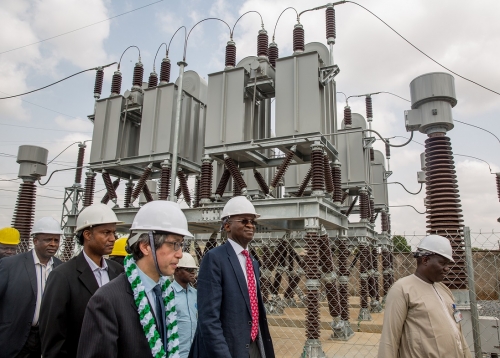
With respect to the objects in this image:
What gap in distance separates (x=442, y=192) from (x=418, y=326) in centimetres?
230

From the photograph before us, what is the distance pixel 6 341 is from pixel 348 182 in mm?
11511

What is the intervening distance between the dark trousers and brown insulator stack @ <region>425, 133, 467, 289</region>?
415cm

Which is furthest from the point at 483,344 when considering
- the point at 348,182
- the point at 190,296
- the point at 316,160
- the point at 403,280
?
the point at 348,182

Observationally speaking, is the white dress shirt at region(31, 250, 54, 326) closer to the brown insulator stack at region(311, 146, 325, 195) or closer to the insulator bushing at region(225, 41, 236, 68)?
the brown insulator stack at region(311, 146, 325, 195)

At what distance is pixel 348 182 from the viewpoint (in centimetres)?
1333

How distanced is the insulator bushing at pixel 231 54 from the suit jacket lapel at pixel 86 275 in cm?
905

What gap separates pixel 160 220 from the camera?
195 centimetres

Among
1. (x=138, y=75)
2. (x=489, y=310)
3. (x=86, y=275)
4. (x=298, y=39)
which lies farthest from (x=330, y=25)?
(x=86, y=275)

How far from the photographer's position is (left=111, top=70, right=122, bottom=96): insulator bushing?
12953 millimetres

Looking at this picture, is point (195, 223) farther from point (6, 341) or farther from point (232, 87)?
point (6, 341)

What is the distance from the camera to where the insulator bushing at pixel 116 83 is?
13.0 metres

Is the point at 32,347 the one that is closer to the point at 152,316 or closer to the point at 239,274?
the point at 239,274

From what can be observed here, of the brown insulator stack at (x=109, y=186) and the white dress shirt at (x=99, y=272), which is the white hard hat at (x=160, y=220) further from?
the brown insulator stack at (x=109, y=186)

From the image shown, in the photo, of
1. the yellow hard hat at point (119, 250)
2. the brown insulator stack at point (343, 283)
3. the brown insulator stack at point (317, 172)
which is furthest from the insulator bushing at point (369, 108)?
the yellow hard hat at point (119, 250)
